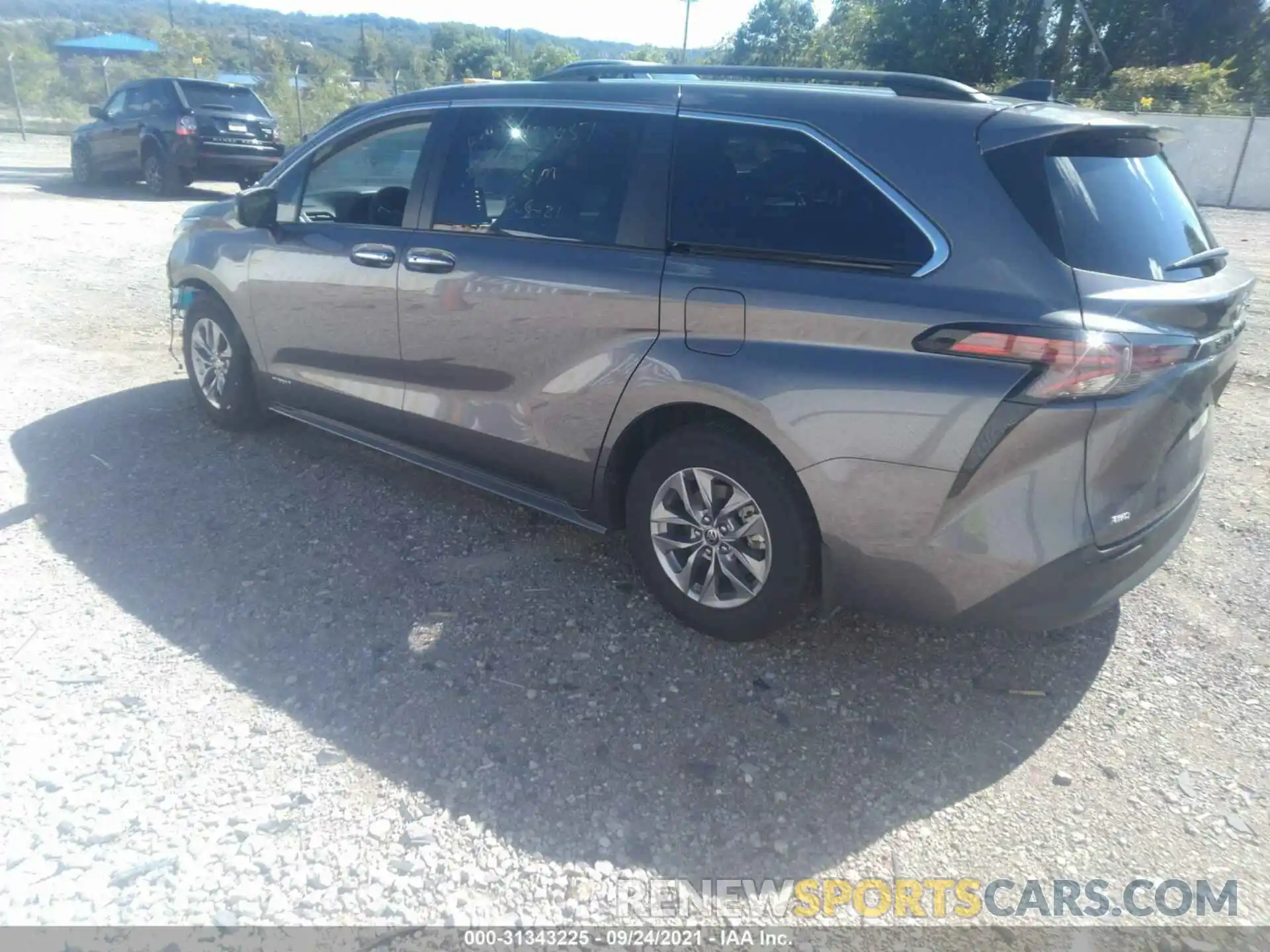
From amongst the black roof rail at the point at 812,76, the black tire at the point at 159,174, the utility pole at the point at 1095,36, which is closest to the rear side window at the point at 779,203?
the black roof rail at the point at 812,76

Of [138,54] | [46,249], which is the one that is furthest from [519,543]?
[138,54]

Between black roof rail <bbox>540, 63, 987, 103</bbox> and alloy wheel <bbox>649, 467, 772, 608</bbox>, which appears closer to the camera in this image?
black roof rail <bbox>540, 63, 987, 103</bbox>

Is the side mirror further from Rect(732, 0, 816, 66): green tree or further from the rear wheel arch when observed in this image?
Rect(732, 0, 816, 66): green tree

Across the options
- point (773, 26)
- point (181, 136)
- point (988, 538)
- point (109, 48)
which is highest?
point (773, 26)

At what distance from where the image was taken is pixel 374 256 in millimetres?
4121

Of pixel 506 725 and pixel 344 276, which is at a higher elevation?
pixel 344 276

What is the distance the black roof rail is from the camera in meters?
3.05

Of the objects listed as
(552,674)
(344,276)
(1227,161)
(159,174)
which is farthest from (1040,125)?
(1227,161)

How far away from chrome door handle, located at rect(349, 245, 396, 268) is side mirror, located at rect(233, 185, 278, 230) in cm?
74

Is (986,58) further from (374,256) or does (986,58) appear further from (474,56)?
(374,256)

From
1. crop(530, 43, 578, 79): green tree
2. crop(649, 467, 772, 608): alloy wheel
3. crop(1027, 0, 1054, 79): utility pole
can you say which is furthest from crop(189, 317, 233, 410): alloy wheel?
crop(530, 43, 578, 79): green tree

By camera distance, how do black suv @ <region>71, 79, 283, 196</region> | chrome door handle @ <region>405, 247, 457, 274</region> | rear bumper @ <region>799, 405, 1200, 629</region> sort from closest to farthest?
rear bumper @ <region>799, 405, 1200, 629</region> → chrome door handle @ <region>405, 247, 457, 274</region> → black suv @ <region>71, 79, 283, 196</region>

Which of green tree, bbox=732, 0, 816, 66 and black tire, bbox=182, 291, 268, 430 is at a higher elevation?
green tree, bbox=732, 0, 816, 66

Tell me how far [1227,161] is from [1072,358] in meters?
23.9
